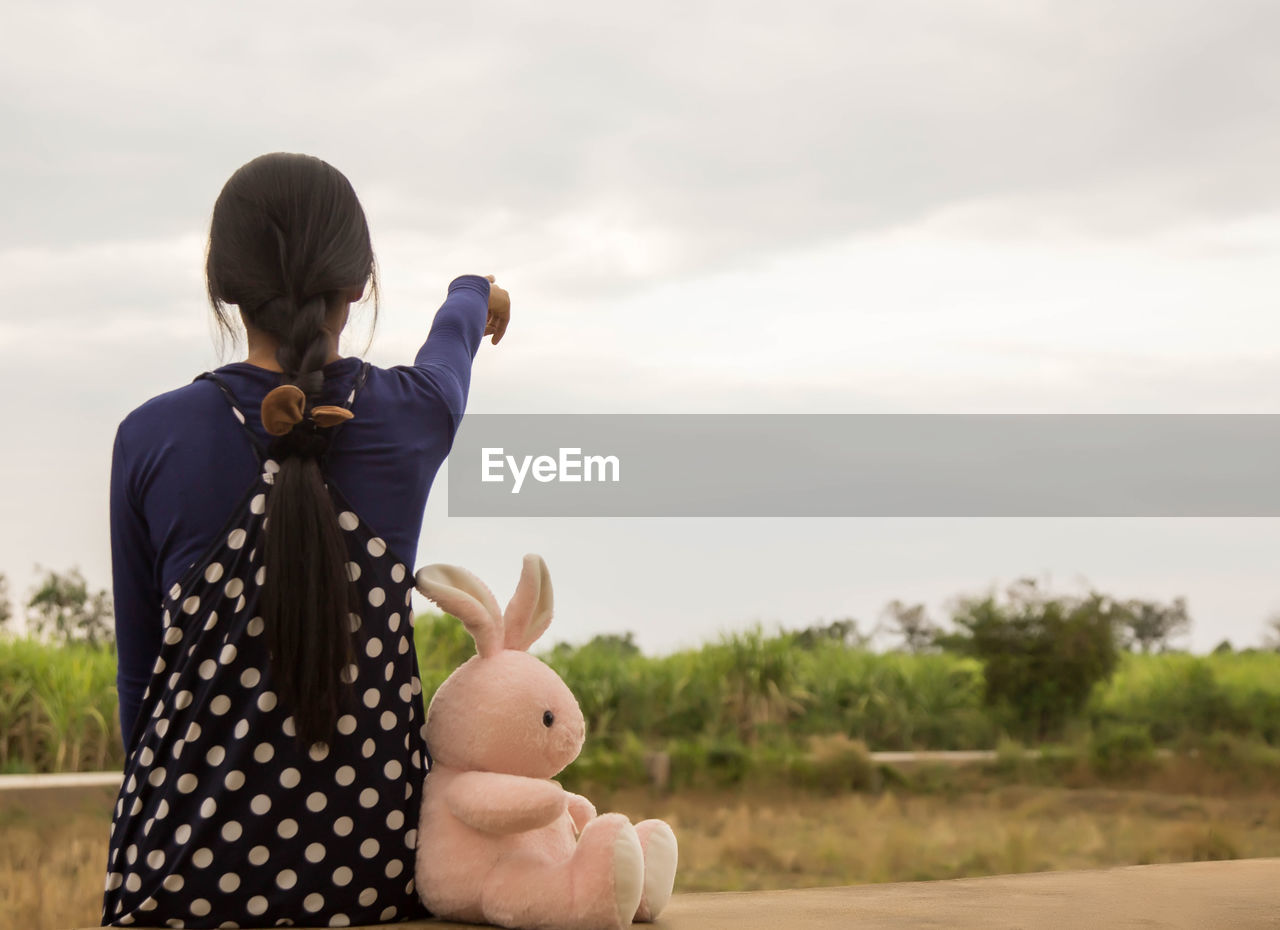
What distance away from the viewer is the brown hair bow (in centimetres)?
136

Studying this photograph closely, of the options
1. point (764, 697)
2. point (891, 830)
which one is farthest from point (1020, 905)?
point (764, 697)

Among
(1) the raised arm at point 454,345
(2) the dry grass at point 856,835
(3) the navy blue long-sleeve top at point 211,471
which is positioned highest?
(1) the raised arm at point 454,345

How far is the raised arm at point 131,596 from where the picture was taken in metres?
1.50

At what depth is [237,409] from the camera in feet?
4.74

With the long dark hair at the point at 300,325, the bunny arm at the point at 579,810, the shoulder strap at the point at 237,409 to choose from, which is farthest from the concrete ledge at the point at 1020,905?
the shoulder strap at the point at 237,409

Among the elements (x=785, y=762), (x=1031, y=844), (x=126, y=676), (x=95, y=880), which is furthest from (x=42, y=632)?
(x=126, y=676)

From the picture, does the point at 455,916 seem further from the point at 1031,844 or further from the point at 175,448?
the point at 1031,844

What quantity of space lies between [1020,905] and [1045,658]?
650cm

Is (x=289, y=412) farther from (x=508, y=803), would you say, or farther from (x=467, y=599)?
(x=508, y=803)

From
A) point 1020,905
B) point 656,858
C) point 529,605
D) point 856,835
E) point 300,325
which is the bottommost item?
point 856,835

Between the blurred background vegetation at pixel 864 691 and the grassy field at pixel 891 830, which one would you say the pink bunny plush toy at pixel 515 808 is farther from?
the blurred background vegetation at pixel 864 691

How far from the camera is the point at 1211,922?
1.67m

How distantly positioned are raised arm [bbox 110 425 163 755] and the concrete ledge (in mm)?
451

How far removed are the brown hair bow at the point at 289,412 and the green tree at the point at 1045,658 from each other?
7246 mm
